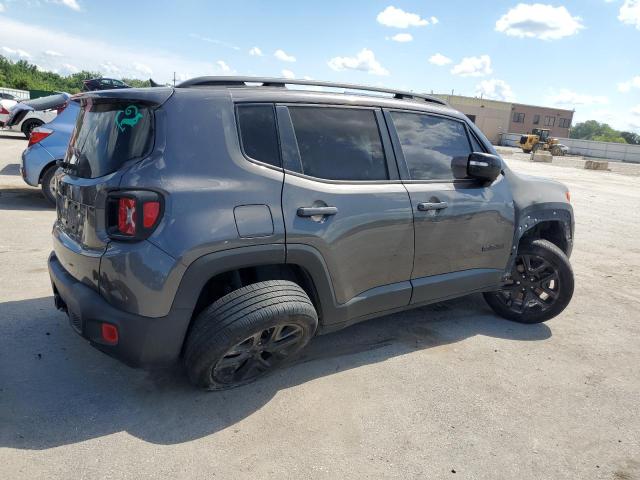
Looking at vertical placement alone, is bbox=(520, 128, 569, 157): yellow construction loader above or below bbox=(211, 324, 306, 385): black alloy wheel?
above

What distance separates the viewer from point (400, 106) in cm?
355

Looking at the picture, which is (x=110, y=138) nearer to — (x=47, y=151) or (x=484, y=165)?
(x=484, y=165)

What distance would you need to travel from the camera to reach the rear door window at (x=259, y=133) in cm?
279

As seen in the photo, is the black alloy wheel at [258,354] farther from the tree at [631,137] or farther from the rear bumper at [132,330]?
the tree at [631,137]

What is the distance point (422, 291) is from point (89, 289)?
225 cm

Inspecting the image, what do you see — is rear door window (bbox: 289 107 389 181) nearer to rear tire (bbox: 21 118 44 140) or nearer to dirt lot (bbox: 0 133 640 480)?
dirt lot (bbox: 0 133 640 480)

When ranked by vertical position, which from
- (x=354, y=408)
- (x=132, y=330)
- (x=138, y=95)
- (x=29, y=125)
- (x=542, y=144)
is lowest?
(x=354, y=408)

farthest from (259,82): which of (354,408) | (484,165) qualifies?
(354,408)

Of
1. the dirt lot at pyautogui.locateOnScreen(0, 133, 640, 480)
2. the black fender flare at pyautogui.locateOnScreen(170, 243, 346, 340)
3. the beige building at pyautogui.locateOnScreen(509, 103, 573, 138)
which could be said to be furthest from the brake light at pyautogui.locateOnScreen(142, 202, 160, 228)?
the beige building at pyautogui.locateOnScreen(509, 103, 573, 138)

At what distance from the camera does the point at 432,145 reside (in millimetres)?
3707

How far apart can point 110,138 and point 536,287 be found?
369cm

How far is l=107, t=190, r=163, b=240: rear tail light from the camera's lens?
8.04ft

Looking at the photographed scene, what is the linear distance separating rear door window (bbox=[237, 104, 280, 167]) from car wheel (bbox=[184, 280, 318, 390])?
74cm

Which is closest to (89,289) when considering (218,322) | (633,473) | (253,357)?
(218,322)
